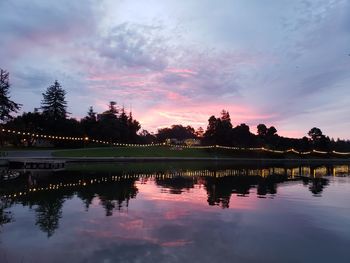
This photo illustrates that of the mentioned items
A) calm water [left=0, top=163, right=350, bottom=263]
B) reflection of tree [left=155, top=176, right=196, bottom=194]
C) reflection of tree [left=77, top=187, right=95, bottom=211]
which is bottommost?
calm water [left=0, top=163, right=350, bottom=263]

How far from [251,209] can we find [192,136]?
177775 millimetres

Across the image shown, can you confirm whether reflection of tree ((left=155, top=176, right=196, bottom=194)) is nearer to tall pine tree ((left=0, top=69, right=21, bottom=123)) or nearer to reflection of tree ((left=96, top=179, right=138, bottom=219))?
reflection of tree ((left=96, top=179, right=138, bottom=219))

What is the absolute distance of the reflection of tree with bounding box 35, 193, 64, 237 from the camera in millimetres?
13039

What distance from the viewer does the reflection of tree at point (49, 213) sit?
42.8ft

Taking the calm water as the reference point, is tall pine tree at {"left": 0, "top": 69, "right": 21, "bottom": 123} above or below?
above

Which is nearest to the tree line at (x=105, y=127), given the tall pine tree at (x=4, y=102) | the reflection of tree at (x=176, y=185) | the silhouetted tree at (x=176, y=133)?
the tall pine tree at (x=4, y=102)

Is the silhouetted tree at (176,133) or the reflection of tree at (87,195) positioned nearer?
the reflection of tree at (87,195)

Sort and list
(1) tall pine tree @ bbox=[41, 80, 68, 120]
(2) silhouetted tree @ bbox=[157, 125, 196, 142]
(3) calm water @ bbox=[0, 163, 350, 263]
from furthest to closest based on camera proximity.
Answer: (2) silhouetted tree @ bbox=[157, 125, 196, 142]
(1) tall pine tree @ bbox=[41, 80, 68, 120]
(3) calm water @ bbox=[0, 163, 350, 263]

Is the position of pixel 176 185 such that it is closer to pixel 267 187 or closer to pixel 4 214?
pixel 267 187

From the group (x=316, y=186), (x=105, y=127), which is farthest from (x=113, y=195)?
(x=105, y=127)

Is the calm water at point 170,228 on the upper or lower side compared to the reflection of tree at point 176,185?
lower

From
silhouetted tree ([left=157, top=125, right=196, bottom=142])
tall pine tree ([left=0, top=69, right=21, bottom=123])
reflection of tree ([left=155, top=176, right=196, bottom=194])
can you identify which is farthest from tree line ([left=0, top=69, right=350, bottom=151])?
silhouetted tree ([left=157, top=125, right=196, bottom=142])

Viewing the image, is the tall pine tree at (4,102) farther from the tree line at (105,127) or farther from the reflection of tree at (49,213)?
the reflection of tree at (49,213)

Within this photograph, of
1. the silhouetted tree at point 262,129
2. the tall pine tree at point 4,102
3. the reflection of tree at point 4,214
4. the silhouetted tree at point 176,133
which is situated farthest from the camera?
the silhouetted tree at point 176,133
